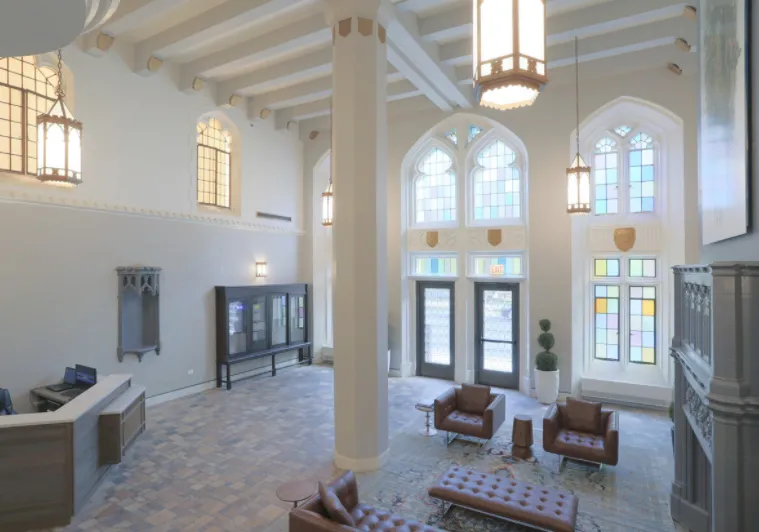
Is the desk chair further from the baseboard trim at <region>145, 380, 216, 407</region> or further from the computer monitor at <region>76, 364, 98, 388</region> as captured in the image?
the baseboard trim at <region>145, 380, 216, 407</region>

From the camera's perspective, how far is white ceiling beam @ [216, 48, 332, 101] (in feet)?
28.3

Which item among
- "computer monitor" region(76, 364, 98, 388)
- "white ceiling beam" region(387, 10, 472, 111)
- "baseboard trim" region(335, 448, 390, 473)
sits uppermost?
"white ceiling beam" region(387, 10, 472, 111)

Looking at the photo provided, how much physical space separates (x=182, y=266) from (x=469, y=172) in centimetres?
652

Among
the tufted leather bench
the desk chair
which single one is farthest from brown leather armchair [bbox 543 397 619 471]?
the desk chair

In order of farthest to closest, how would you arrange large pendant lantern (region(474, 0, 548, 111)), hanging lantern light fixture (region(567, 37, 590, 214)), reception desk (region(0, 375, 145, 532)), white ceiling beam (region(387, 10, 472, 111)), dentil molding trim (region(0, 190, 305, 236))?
hanging lantern light fixture (region(567, 37, 590, 214)), white ceiling beam (region(387, 10, 472, 111)), dentil molding trim (region(0, 190, 305, 236)), reception desk (region(0, 375, 145, 532)), large pendant lantern (region(474, 0, 548, 111))

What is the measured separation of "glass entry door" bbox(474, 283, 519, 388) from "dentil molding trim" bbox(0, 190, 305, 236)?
5461mm

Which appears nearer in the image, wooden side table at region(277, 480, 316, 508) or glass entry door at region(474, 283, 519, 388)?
wooden side table at region(277, 480, 316, 508)

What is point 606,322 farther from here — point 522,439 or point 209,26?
point 209,26

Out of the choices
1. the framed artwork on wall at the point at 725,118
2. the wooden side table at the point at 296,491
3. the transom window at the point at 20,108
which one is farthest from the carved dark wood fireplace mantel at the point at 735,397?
the transom window at the point at 20,108

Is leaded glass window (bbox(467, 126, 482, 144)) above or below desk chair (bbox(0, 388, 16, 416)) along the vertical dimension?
above

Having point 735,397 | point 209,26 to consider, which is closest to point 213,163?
point 209,26

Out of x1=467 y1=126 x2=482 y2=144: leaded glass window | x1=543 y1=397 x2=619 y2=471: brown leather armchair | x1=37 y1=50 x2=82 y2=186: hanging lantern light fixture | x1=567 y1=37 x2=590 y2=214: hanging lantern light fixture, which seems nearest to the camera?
x1=37 y1=50 x2=82 y2=186: hanging lantern light fixture

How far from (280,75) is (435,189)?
4278 millimetres

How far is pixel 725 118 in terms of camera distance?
119 inches
